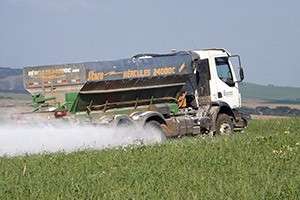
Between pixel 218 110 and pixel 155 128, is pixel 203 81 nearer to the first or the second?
pixel 218 110

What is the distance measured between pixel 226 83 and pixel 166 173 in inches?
560

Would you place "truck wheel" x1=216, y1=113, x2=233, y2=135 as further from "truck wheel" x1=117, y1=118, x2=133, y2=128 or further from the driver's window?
"truck wheel" x1=117, y1=118, x2=133, y2=128

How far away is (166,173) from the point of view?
11031 mm

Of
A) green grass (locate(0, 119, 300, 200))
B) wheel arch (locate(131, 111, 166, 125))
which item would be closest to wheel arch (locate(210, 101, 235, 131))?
wheel arch (locate(131, 111, 166, 125))

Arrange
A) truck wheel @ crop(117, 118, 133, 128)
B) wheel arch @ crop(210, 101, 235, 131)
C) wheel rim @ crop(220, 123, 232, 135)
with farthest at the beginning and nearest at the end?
wheel rim @ crop(220, 123, 232, 135)
wheel arch @ crop(210, 101, 235, 131)
truck wheel @ crop(117, 118, 133, 128)

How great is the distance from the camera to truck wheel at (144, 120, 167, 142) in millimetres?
21845

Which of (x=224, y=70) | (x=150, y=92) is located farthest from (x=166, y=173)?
(x=224, y=70)

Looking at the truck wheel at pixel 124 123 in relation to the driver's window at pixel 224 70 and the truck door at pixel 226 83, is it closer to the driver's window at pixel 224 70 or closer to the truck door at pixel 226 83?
the truck door at pixel 226 83

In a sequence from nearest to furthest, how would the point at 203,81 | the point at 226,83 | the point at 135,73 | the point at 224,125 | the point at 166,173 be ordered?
the point at 166,173, the point at 135,73, the point at 203,81, the point at 224,125, the point at 226,83

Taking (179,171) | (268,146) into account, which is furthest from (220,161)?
(268,146)

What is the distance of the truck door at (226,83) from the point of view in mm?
24625

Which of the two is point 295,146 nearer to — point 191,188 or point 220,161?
point 220,161

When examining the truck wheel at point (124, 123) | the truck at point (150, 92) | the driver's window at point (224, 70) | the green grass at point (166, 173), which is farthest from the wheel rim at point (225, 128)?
the green grass at point (166, 173)

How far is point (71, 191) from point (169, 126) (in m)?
13.6
